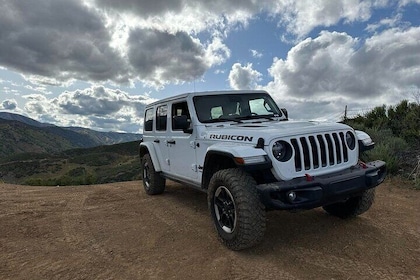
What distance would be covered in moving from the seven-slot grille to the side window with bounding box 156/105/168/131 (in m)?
2.89

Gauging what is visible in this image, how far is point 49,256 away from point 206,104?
9.40ft

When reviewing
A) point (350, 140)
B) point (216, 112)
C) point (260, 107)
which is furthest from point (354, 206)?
point (216, 112)

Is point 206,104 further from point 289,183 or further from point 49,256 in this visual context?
point 49,256

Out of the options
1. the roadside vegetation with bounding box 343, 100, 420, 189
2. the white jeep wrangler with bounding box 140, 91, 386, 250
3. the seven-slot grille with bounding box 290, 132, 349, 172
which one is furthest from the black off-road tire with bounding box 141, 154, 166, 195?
the roadside vegetation with bounding box 343, 100, 420, 189

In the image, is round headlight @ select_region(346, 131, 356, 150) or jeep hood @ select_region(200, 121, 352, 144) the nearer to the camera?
jeep hood @ select_region(200, 121, 352, 144)

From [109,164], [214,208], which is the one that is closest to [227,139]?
[214,208]

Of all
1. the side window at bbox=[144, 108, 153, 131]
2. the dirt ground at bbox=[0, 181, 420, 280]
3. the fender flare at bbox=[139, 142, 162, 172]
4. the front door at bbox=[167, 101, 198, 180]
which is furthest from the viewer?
the side window at bbox=[144, 108, 153, 131]

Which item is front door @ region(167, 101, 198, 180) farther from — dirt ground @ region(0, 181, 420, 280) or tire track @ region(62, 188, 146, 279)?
tire track @ region(62, 188, 146, 279)

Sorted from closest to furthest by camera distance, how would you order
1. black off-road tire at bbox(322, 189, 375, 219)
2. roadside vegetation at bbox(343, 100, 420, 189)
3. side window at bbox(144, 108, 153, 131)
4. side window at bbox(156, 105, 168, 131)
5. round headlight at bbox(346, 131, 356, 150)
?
round headlight at bbox(346, 131, 356, 150) → black off-road tire at bbox(322, 189, 375, 219) → side window at bbox(156, 105, 168, 131) → side window at bbox(144, 108, 153, 131) → roadside vegetation at bbox(343, 100, 420, 189)

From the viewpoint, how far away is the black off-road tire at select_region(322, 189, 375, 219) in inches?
163

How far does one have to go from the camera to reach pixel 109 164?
82.1 m

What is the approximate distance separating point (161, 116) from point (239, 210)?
314 centimetres

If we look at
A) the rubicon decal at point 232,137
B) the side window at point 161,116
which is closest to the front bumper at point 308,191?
the rubicon decal at point 232,137

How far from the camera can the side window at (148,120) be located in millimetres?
6511
